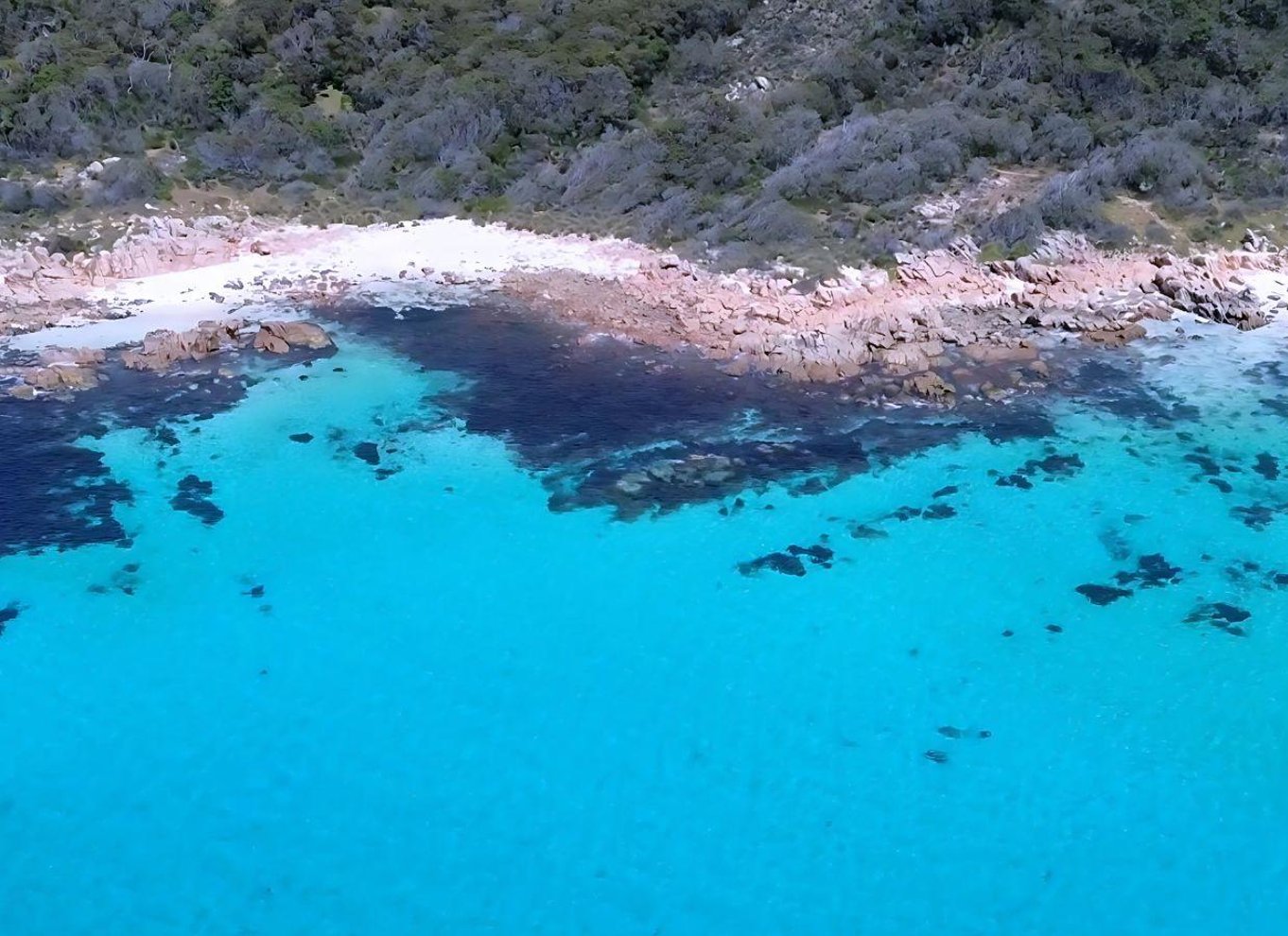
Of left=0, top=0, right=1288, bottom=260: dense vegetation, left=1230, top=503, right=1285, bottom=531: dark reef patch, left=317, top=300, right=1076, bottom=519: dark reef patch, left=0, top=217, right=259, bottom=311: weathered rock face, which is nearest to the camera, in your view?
left=1230, top=503, right=1285, bottom=531: dark reef patch

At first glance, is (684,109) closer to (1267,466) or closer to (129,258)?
(129,258)

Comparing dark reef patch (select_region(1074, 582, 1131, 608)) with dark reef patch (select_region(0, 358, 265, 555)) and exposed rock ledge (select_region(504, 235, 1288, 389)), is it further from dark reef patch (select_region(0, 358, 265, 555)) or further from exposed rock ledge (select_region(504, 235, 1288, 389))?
dark reef patch (select_region(0, 358, 265, 555))

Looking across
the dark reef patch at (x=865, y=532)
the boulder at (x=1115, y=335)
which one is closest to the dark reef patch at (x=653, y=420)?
the dark reef patch at (x=865, y=532)

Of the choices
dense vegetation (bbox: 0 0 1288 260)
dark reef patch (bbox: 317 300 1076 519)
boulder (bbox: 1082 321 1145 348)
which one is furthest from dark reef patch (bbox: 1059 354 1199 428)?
dense vegetation (bbox: 0 0 1288 260)

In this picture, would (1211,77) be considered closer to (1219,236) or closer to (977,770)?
(1219,236)

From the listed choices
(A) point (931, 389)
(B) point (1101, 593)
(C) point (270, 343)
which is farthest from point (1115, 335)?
(C) point (270, 343)

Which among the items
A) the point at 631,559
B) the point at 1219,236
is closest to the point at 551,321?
the point at 631,559
